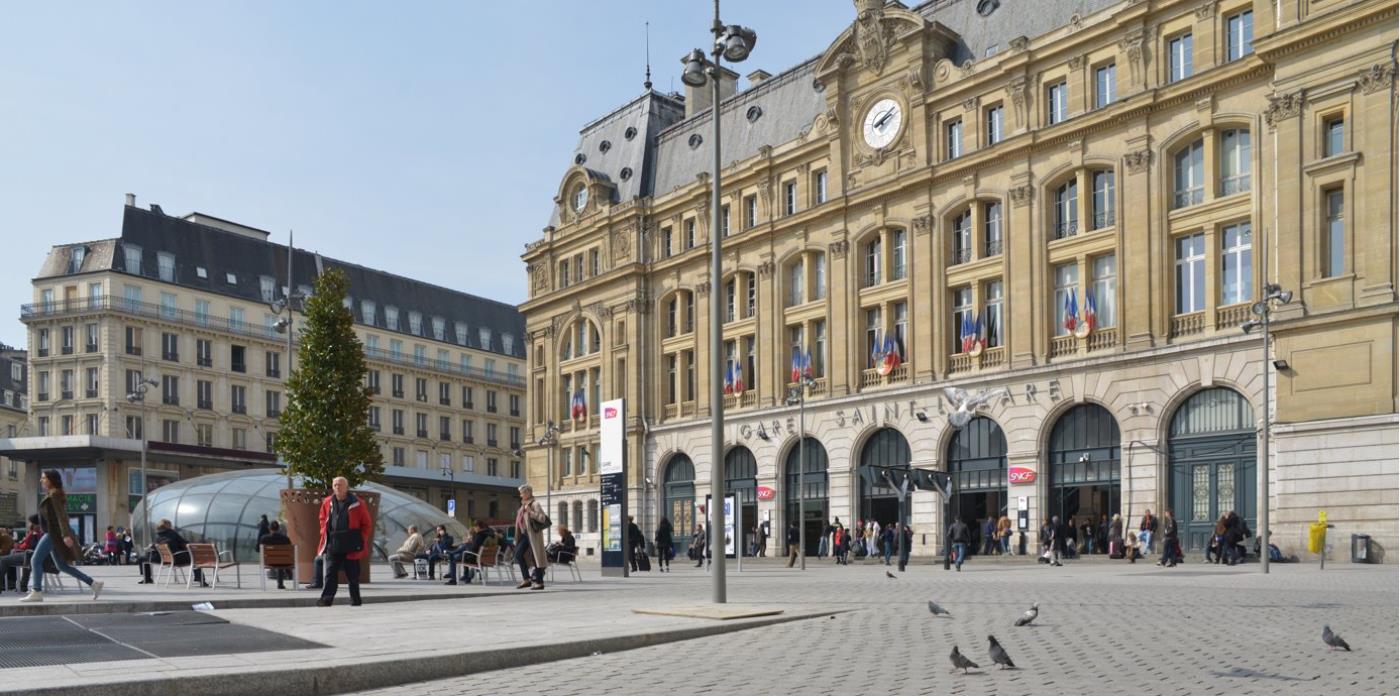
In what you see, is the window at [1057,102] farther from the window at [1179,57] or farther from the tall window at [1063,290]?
the tall window at [1063,290]

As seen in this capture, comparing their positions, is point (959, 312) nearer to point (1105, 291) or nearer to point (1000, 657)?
point (1105, 291)

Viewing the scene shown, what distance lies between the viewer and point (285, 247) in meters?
91.8

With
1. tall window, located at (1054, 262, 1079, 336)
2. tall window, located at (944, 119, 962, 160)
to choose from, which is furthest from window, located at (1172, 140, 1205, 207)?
tall window, located at (944, 119, 962, 160)

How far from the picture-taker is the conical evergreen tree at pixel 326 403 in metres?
26.1

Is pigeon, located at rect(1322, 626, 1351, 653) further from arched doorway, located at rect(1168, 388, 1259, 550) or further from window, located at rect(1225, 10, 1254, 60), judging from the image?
window, located at rect(1225, 10, 1254, 60)

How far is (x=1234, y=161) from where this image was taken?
4019 cm

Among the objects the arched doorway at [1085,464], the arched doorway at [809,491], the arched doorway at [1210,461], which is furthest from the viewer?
the arched doorway at [809,491]

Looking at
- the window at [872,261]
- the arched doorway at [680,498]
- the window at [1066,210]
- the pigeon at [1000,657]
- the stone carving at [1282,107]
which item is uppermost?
the stone carving at [1282,107]

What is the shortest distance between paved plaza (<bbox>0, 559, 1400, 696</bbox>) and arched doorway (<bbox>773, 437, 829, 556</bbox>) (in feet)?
111

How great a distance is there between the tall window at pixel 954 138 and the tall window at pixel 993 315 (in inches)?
205

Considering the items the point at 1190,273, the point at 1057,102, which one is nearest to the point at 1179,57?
the point at 1057,102

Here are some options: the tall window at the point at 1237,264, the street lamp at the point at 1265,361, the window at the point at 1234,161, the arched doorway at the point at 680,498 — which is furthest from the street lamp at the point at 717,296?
the arched doorway at the point at 680,498

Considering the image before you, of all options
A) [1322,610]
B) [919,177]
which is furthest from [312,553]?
[919,177]

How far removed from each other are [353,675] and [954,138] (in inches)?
1690
